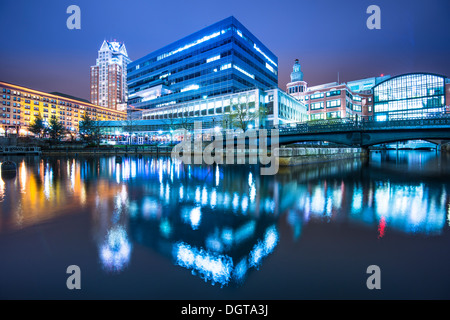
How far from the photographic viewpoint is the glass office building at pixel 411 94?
92.2 meters

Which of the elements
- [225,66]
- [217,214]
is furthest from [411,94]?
[217,214]

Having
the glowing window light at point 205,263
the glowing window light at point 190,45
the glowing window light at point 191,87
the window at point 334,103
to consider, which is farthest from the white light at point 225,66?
the glowing window light at point 205,263

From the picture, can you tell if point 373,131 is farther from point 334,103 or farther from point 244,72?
point 334,103

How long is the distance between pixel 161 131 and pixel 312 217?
8972 cm

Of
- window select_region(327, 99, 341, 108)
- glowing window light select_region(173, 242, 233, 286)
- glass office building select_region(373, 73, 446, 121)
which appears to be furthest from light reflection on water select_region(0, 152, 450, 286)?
window select_region(327, 99, 341, 108)

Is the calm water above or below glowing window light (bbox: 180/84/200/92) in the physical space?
below

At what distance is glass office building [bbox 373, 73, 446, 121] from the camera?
92250 millimetres

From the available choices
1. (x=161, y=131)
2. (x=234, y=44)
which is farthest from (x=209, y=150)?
(x=161, y=131)

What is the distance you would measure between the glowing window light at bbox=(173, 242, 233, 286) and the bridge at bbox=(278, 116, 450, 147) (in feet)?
95.6

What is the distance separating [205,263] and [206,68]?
81.6m

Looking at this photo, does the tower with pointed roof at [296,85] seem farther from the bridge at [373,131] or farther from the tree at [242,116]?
the bridge at [373,131]

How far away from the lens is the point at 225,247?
527cm

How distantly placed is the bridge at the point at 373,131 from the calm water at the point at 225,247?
21701 mm

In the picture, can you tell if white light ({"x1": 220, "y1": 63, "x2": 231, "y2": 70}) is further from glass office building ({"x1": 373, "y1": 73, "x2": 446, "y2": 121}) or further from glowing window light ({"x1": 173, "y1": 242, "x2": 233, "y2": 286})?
glowing window light ({"x1": 173, "y1": 242, "x2": 233, "y2": 286})
